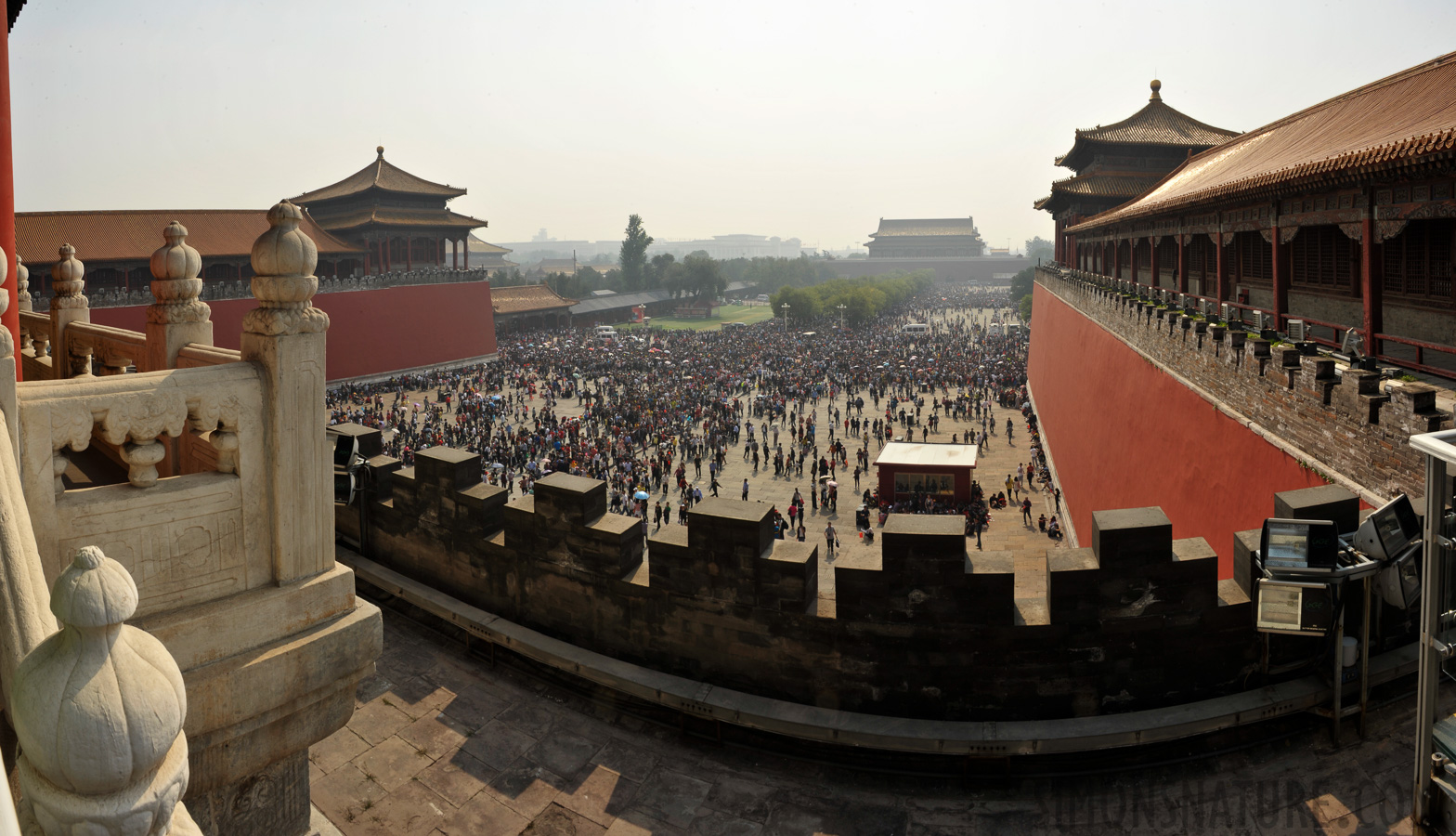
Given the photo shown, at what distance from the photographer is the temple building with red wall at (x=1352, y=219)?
25.5 ft

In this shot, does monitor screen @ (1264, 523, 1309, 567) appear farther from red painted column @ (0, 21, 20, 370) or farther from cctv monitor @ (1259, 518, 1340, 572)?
red painted column @ (0, 21, 20, 370)

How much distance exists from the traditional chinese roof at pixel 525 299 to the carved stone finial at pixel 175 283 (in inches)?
2011

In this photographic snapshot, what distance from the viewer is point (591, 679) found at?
525cm

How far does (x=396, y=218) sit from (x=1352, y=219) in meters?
41.7

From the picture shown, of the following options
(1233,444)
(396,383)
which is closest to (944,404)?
(396,383)

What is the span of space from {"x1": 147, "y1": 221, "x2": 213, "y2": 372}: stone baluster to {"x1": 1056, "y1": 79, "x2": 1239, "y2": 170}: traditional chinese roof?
3408 centimetres

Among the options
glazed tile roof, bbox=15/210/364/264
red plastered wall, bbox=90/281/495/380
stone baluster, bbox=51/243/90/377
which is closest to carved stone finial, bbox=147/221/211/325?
stone baluster, bbox=51/243/90/377

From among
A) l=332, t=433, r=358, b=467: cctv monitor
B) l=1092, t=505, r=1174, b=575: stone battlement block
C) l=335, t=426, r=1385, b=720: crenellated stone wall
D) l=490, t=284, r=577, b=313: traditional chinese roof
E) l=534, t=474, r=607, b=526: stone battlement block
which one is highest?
l=490, t=284, r=577, b=313: traditional chinese roof

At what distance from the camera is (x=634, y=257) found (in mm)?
96062

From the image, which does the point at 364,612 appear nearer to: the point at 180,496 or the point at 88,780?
the point at 180,496

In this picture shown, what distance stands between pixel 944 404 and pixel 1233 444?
983 inches

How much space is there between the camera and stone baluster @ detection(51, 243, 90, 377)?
5730mm

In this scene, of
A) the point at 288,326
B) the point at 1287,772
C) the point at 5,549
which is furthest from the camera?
the point at 1287,772

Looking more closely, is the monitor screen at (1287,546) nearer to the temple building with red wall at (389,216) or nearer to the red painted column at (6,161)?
the red painted column at (6,161)
